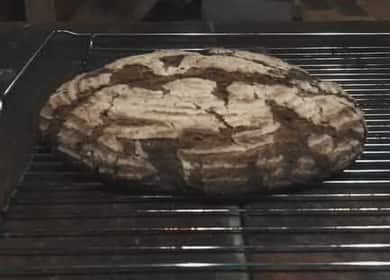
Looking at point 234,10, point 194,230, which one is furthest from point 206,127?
point 234,10

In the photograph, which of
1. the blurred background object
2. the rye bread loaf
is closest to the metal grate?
the rye bread loaf

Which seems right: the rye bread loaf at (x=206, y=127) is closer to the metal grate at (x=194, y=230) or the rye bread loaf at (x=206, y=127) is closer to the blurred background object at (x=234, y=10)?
the metal grate at (x=194, y=230)

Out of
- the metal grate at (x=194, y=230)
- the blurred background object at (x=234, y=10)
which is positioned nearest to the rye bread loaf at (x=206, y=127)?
the metal grate at (x=194, y=230)

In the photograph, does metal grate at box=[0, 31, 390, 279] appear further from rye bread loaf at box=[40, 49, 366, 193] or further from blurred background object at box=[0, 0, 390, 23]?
blurred background object at box=[0, 0, 390, 23]

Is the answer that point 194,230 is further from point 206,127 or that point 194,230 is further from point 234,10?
point 234,10

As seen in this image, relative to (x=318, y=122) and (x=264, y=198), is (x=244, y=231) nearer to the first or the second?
(x=264, y=198)

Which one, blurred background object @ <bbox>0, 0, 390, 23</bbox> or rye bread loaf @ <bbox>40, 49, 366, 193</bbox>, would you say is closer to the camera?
rye bread loaf @ <bbox>40, 49, 366, 193</bbox>

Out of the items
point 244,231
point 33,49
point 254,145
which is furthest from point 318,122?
point 33,49
